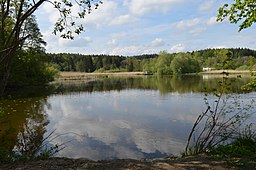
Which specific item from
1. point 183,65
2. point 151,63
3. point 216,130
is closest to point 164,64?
point 183,65

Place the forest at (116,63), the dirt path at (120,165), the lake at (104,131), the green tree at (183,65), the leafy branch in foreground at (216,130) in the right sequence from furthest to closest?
the green tree at (183,65) → the lake at (104,131) → the forest at (116,63) → the leafy branch in foreground at (216,130) → the dirt path at (120,165)

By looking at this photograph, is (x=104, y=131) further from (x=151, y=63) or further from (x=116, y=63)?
(x=116, y=63)

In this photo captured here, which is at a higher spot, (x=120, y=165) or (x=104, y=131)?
(x=120, y=165)

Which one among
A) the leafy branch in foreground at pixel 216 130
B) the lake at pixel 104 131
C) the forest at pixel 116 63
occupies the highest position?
the forest at pixel 116 63

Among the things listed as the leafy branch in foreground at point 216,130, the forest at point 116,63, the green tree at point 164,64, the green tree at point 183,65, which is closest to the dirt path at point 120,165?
the leafy branch in foreground at point 216,130

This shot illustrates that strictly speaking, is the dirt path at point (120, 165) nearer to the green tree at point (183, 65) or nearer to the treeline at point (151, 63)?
the treeline at point (151, 63)

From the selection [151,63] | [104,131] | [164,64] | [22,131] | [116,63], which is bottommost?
[104,131]

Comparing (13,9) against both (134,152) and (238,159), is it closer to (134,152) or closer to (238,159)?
(134,152)

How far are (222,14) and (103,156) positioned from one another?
6.11m

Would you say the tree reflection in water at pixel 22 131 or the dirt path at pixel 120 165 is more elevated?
the dirt path at pixel 120 165

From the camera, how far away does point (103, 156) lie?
31.2ft

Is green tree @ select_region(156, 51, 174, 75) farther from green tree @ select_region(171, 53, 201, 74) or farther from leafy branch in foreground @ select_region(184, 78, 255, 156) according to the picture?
leafy branch in foreground @ select_region(184, 78, 255, 156)

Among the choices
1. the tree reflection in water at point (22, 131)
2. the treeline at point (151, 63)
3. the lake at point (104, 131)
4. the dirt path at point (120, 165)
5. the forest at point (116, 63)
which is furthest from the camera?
the treeline at point (151, 63)

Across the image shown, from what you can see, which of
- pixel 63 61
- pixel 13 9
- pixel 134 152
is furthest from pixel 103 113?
pixel 63 61
